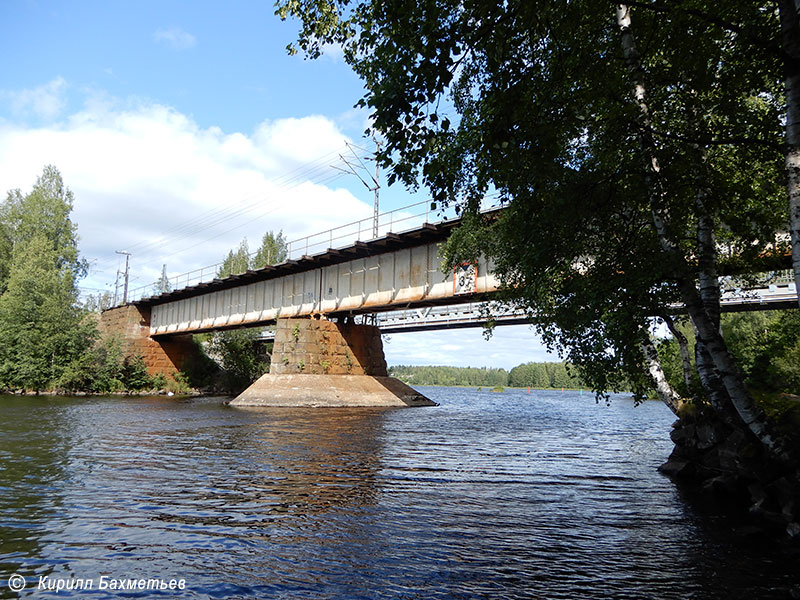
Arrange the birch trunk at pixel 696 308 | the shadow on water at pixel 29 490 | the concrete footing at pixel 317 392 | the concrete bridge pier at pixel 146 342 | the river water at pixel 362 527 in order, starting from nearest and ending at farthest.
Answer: the river water at pixel 362 527
the shadow on water at pixel 29 490
the birch trunk at pixel 696 308
the concrete footing at pixel 317 392
the concrete bridge pier at pixel 146 342

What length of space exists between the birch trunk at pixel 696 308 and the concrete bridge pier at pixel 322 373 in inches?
1094

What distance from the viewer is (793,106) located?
711 cm

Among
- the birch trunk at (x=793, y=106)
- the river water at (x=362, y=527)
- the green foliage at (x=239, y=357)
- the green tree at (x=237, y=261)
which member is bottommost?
the river water at (x=362, y=527)

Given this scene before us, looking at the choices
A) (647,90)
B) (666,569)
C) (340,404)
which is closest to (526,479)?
(666,569)

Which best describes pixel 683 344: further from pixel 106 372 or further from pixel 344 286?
pixel 106 372

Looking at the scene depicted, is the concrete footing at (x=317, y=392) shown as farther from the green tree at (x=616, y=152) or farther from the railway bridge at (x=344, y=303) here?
the green tree at (x=616, y=152)

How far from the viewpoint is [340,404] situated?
35312 millimetres

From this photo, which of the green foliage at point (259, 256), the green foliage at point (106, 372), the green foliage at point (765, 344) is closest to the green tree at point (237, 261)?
the green foliage at point (259, 256)

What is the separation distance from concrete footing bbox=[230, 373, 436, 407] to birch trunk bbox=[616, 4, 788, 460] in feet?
91.1

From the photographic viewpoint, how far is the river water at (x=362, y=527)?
6.05 meters

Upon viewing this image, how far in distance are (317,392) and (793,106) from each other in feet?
104

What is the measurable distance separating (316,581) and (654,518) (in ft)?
20.6

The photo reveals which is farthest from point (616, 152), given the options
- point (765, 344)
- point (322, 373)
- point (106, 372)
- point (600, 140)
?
point (106, 372)

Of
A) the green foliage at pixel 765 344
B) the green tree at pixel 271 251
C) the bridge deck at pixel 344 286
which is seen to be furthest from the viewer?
the green tree at pixel 271 251
